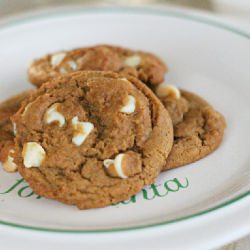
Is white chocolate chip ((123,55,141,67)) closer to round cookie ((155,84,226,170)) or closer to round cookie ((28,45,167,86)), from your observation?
round cookie ((28,45,167,86))

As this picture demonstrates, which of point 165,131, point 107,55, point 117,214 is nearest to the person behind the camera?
point 117,214

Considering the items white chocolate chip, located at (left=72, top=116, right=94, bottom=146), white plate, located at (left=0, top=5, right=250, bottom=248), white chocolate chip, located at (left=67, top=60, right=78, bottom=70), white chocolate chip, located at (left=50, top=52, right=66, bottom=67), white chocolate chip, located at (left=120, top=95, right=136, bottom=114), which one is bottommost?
white plate, located at (left=0, top=5, right=250, bottom=248)

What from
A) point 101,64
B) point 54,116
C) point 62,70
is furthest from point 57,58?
point 54,116

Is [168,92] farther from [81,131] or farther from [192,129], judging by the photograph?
[81,131]

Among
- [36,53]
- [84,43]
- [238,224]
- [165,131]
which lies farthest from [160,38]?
[238,224]

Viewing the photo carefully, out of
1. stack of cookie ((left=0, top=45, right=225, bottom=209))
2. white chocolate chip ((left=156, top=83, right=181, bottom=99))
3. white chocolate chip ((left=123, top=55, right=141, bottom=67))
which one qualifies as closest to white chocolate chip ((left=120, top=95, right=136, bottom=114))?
stack of cookie ((left=0, top=45, right=225, bottom=209))

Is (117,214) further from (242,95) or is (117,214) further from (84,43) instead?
(84,43)
